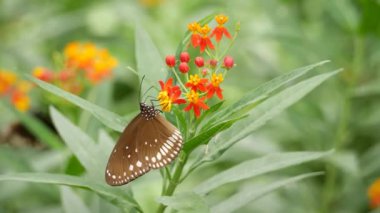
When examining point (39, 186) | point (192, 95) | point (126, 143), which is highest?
point (192, 95)

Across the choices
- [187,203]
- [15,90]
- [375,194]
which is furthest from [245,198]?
[15,90]

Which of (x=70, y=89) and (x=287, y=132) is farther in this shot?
(x=287, y=132)

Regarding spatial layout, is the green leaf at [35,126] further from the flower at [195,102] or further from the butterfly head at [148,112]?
the flower at [195,102]

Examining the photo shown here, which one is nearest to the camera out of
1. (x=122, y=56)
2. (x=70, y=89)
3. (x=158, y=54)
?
(x=158, y=54)

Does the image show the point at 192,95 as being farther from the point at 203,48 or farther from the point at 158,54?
the point at 158,54

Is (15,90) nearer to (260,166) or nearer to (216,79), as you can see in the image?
(260,166)

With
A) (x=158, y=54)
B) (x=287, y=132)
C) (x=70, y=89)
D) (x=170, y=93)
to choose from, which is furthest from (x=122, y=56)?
(x=170, y=93)

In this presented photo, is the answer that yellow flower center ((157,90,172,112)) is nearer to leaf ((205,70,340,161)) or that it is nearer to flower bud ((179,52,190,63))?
flower bud ((179,52,190,63))
